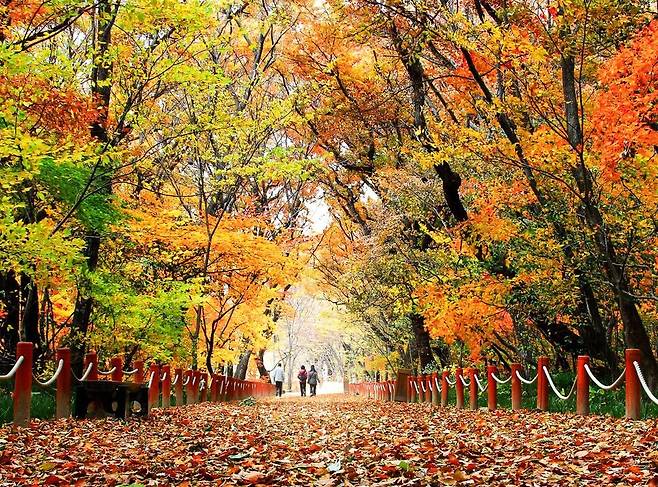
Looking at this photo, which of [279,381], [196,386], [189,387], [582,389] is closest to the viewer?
[582,389]

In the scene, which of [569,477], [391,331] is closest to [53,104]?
[569,477]

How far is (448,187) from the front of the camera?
52.2 feet

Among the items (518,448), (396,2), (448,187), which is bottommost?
(518,448)

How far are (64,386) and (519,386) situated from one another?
7.49 metres

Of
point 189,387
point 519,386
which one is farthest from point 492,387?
point 189,387

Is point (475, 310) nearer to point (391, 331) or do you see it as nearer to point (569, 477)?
point (569, 477)

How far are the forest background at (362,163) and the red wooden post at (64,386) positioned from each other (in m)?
1.32

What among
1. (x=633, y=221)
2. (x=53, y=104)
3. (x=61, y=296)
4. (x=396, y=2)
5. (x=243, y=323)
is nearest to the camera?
(x=53, y=104)

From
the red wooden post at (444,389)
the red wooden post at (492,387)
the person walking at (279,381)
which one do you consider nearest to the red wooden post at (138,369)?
the red wooden post at (492,387)

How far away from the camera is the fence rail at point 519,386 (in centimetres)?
848

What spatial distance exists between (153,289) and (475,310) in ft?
23.1

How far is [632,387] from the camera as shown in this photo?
854cm

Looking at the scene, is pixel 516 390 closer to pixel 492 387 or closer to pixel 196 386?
pixel 492 387

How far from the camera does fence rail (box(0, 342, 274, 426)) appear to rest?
8.09 meters
